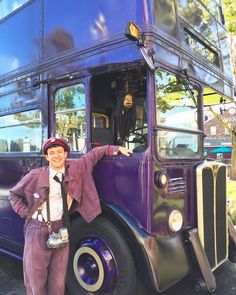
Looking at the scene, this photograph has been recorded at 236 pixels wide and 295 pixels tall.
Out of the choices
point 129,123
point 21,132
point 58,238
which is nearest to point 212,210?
point 129,123

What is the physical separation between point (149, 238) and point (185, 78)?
1.69m

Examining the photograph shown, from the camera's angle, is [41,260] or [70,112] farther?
[70,112]

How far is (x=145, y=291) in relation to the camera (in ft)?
11.2

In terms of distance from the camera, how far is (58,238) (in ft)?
10.0

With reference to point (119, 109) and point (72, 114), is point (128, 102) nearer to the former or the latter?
point (119, 109)

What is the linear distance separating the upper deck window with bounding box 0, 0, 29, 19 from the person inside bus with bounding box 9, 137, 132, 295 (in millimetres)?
2419

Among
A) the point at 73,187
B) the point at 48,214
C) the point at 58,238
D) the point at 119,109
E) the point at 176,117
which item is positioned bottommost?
the point at 58,238

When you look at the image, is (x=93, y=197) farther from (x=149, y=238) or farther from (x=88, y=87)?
(x=88, y=87)

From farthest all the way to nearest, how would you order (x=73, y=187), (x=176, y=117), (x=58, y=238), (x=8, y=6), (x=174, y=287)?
(x=8, y=6), (x=174, y=287), (x=176, y=117), (x=73, y=187), (x=58, y=238)

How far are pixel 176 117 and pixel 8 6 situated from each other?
9.37ft

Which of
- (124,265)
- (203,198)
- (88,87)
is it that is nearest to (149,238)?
(124,265)

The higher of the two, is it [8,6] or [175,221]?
[8,6]

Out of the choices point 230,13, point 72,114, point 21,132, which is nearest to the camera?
point 72,114

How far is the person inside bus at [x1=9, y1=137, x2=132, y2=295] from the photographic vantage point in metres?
3.08
